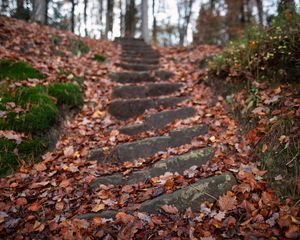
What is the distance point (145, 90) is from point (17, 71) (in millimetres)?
2644

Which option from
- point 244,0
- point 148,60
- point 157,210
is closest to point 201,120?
point 157,210

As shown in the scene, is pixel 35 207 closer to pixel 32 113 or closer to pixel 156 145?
pixel 32 113

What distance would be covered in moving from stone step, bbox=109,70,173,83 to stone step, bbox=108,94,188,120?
148 cm

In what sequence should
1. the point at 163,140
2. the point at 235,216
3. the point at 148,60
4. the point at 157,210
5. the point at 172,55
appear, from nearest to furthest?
the point at 235,216, the point at 157,210, the point at 163,140, the point at 148,60, the point at 172,55

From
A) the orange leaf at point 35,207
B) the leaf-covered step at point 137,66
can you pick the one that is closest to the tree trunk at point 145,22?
the leaf-covered step at point 137,66

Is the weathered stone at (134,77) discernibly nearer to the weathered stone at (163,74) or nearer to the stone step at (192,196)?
the weathered stone at (163,74)

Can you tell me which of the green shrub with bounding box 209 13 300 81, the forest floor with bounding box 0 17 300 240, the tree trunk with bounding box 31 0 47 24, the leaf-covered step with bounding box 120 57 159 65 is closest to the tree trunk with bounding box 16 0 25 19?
the tree trunk with bounding box 31 0 47 24

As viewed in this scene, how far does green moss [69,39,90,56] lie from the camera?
797 centimetres

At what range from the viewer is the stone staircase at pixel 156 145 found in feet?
10.3

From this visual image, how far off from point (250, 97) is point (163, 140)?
1.58 meters

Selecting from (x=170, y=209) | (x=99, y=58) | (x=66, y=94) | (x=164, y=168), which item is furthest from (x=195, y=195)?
(x=99, y=58)

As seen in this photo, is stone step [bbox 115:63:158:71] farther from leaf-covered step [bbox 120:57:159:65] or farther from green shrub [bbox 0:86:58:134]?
green shrub [bbox 0:86:58:134]

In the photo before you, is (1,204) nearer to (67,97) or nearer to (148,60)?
(67,97)

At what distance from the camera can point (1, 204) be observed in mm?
3209
